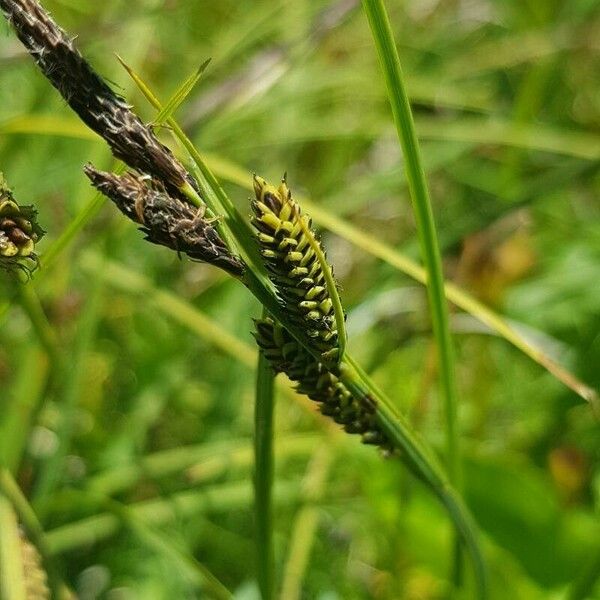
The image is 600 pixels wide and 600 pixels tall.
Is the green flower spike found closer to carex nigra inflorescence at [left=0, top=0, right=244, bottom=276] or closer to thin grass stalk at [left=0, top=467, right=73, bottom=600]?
carex nigra inflorescence at [left=0, top=0, right=244, bottom=276]

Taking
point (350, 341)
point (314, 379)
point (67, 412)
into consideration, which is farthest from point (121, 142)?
point (350, 341)

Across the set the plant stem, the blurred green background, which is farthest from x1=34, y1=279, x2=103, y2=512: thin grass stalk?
the plant stem

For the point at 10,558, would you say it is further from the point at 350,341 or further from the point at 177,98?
the point at 350,341

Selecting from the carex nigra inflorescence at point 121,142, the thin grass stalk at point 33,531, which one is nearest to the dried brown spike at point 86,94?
the carex nigra inflorescence at point 121,142

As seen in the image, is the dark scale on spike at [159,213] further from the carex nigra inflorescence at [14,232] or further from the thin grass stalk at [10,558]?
the thin grass stalk at [10,558]

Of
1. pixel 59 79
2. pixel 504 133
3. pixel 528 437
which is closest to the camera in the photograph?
pixel 59 79

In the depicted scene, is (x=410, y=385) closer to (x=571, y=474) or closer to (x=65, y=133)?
(x=571, y=474)

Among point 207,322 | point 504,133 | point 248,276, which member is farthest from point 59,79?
point 504,133
